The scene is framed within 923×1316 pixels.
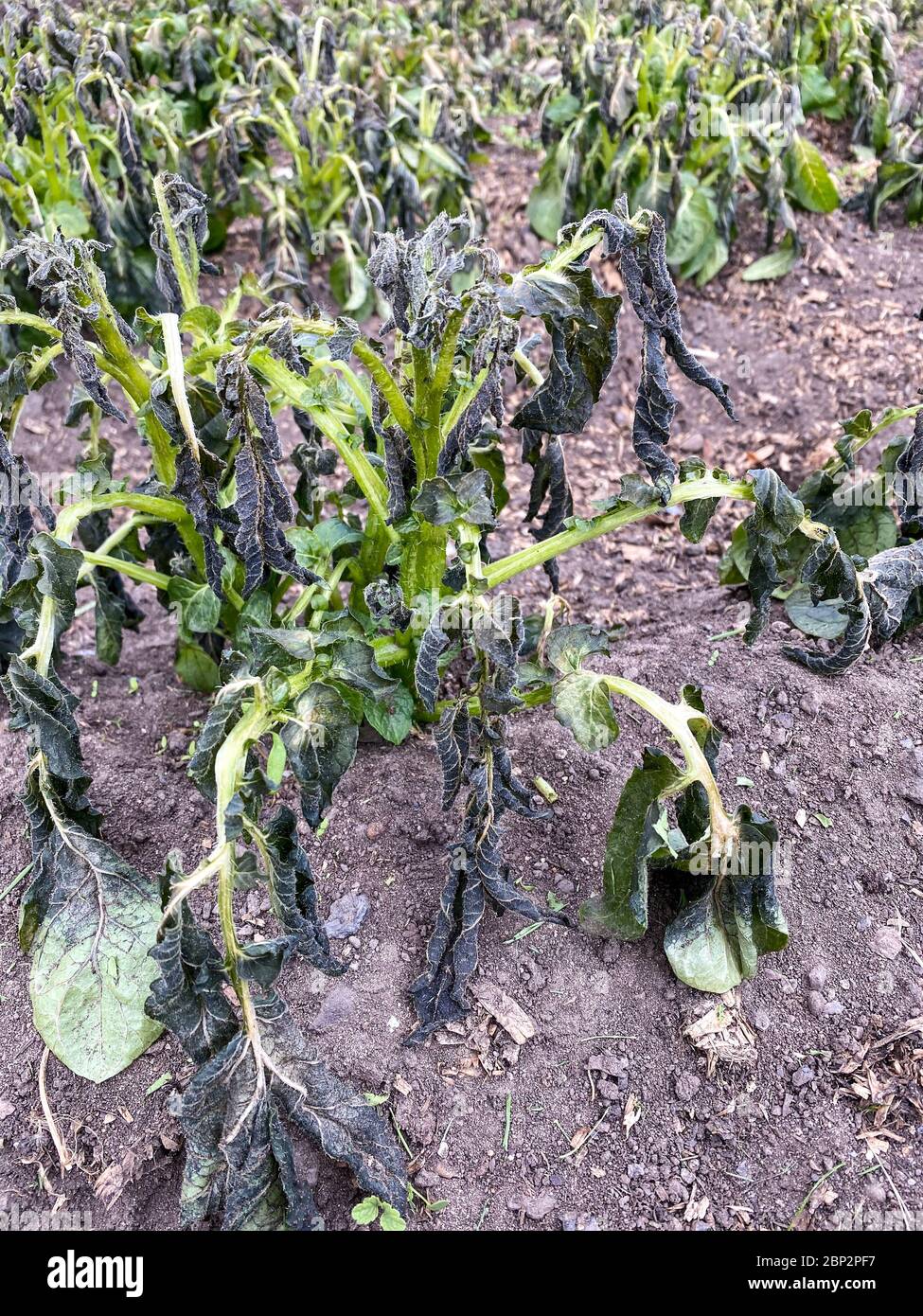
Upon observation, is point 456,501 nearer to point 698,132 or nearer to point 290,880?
point 290,880

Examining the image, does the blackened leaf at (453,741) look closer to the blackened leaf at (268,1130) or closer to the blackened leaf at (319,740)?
the blackened leaf at (319,740)

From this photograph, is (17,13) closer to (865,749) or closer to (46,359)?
(46,359)

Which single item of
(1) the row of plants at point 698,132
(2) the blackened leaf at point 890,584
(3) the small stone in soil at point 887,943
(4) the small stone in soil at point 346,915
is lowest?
(4) the small stone in soil at point 346,915

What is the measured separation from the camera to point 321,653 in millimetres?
1871

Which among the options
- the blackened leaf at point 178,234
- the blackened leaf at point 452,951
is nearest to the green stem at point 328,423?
the blackened leaf at point 178,234

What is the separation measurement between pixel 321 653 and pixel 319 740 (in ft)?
0.63

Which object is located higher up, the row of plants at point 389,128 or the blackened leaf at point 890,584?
the row of plants at point 389,128

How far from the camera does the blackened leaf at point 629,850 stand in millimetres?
1924

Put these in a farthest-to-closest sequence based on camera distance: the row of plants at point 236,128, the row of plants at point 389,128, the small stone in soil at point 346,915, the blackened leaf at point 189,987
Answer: the row of plants at point 389,128
the row of plants at point 236,128
the small stone in soil at point 346,915
the blackened leaf at point 189,987

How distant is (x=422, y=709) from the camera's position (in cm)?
231

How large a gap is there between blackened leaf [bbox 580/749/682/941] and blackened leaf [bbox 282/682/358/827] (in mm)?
534

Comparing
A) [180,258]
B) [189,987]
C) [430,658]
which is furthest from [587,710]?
[180,258]

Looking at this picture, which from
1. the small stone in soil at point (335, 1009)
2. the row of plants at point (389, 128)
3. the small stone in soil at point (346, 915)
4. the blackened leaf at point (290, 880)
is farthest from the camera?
the row of plants at point (389, 128)

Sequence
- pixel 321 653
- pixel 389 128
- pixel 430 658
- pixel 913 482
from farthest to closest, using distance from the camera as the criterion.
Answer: pixel 389 128 < pixel 913 482 < pixel 321 653 < pixel 430 658
